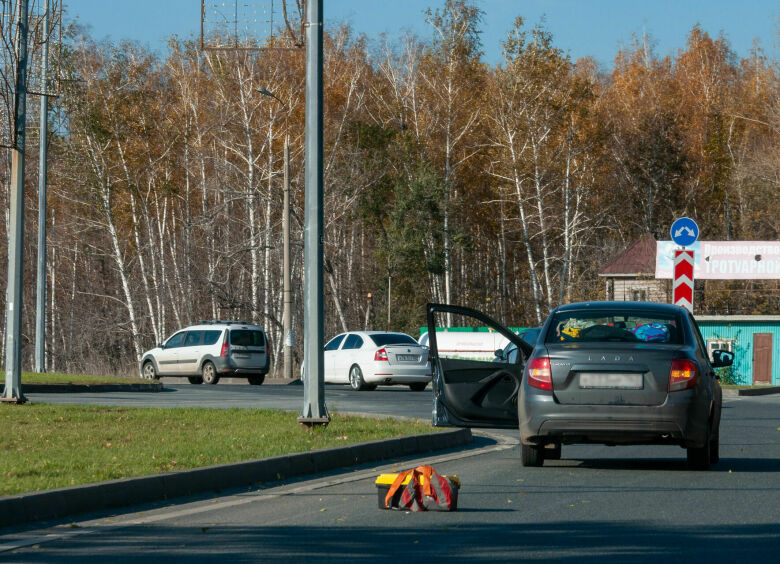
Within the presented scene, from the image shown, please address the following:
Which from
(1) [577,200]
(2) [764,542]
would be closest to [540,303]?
(1) [577,200]

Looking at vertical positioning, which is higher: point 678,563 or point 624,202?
point 624,202

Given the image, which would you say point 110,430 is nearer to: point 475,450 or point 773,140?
point 475,450

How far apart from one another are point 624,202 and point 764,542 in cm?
5594

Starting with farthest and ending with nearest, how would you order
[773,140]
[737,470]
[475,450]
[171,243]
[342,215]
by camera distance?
[773,140]
[171,243]
[342,215]
[475,450]
[737,470]

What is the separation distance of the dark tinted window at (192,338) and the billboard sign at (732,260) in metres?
19.3

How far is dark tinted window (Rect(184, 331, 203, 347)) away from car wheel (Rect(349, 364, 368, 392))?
5.59m

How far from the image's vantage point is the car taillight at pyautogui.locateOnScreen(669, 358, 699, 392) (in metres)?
10.5

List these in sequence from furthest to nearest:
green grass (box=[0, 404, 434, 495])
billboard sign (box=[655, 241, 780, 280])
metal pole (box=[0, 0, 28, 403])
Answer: billboard sign (box=[655, 241, 780, 280]) → metal pole (box=[0, 0, 28, 403]) → green grass (box=[0, 404, 434, 495])

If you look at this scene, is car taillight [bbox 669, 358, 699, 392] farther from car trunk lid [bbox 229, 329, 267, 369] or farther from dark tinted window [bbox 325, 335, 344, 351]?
car trunk lid [bbox 229, 329, 267, 369]

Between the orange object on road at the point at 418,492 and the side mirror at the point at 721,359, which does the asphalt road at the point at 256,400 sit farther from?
the orange object on road at the point at 418,492

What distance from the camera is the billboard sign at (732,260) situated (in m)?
45.2

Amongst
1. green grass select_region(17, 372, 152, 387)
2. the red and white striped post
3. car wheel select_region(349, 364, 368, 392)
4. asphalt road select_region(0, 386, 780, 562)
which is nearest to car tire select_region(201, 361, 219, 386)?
car wheel select_region(349, 364, 368, 392)

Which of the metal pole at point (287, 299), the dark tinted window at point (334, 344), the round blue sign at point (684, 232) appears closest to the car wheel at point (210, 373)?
the metal pole at point (287, 299)

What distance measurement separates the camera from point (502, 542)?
7273 millimetres
